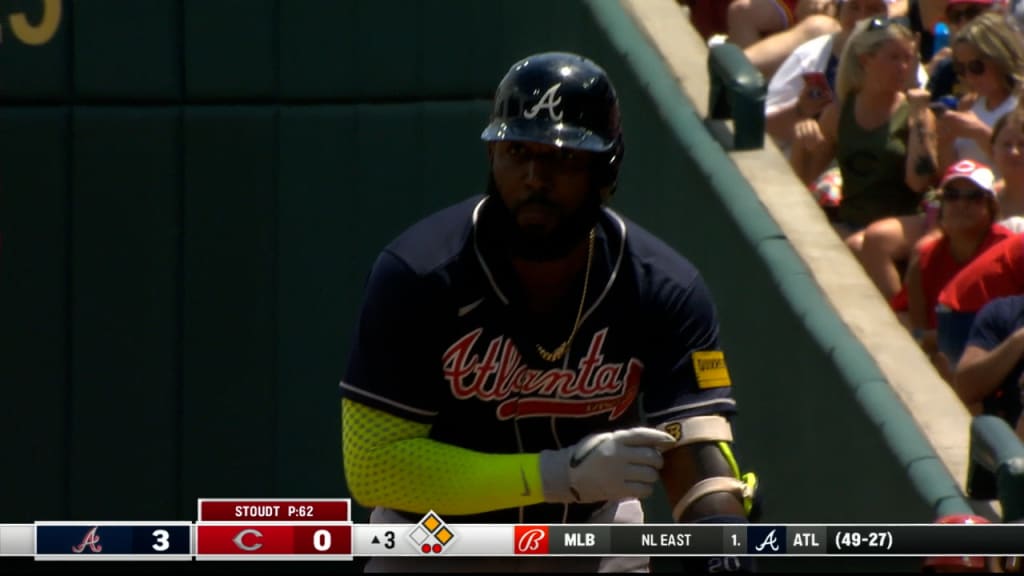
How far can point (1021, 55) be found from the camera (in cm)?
732

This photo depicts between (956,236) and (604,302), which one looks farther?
(956,236)

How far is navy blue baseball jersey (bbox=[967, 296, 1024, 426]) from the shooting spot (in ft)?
20.4

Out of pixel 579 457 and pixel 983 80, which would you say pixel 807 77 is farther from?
pixel 579 457

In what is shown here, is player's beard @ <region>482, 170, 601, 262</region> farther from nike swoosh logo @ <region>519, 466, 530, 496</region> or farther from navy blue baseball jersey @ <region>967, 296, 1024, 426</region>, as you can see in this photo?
navy blue baseball jersey @ <region>967, 296, 1024, 426</region>

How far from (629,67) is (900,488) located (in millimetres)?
2714

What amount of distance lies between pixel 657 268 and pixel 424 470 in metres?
0.65

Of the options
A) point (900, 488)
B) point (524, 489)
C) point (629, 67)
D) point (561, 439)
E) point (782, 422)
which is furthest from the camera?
point (629, 67)

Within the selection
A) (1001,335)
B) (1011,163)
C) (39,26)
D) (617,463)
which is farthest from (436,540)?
(39,26)

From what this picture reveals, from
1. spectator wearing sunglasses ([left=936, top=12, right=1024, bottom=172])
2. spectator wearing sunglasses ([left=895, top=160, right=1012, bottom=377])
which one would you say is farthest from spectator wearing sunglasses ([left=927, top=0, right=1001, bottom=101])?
spectator wearing sunglasses ([left=895, top=160, right=1012, bottom=377])

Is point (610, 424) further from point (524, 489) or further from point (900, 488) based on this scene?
point (900, 488)

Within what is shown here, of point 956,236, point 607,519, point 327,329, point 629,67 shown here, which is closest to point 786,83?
point 629,67

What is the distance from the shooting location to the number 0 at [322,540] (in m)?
4.67

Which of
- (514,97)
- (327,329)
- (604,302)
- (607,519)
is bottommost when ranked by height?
(327,329)

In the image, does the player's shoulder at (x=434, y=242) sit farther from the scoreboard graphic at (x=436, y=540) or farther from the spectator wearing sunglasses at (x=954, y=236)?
the spectator wearing sunglasses at (x=954, y=236)
